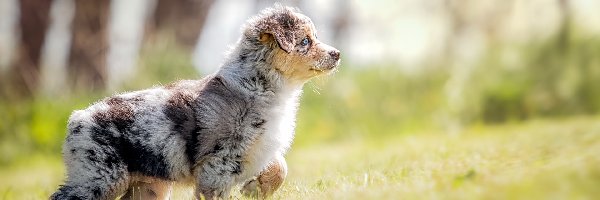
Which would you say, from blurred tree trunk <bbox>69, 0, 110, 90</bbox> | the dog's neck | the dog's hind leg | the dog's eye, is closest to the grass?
the dog's neck

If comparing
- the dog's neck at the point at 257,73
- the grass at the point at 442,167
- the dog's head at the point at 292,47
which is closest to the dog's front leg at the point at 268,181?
the grass at the point at 442,167

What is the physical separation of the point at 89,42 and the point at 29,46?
1448 millimetres

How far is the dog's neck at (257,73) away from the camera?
22.9 feet

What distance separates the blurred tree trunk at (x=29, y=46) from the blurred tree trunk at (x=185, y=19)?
2047 mm

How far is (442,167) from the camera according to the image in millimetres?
8070

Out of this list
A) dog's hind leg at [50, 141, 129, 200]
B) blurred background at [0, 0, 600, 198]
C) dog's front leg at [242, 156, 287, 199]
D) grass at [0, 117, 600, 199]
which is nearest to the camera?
grass at [0, 117, 600, 199]

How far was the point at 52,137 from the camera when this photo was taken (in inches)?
560

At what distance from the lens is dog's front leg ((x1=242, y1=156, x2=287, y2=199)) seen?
6.95m

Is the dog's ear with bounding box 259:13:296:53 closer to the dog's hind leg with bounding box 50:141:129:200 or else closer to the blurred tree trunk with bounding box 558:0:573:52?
the dog's hind leg with bounding box 50:141:129:200

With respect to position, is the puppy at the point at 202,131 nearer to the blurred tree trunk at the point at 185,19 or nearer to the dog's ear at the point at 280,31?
the dog's ear at the point at 280,31

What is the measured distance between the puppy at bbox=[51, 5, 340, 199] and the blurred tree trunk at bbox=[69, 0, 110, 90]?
10.1m

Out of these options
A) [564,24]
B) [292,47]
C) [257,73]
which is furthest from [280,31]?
[564,24]

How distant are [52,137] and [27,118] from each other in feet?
1.99

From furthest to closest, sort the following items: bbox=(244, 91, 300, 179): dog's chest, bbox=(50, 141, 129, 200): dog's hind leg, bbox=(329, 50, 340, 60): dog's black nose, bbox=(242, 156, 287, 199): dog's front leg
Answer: bbox=(329, 50, 340, 60): dog's black nose < bbox=(242, 156, 287, 199): dog's front leg < bbox=(244, 91, 300, 179): dog's chest < bbox=(50, 141, 129, 200): dog's hind leg
